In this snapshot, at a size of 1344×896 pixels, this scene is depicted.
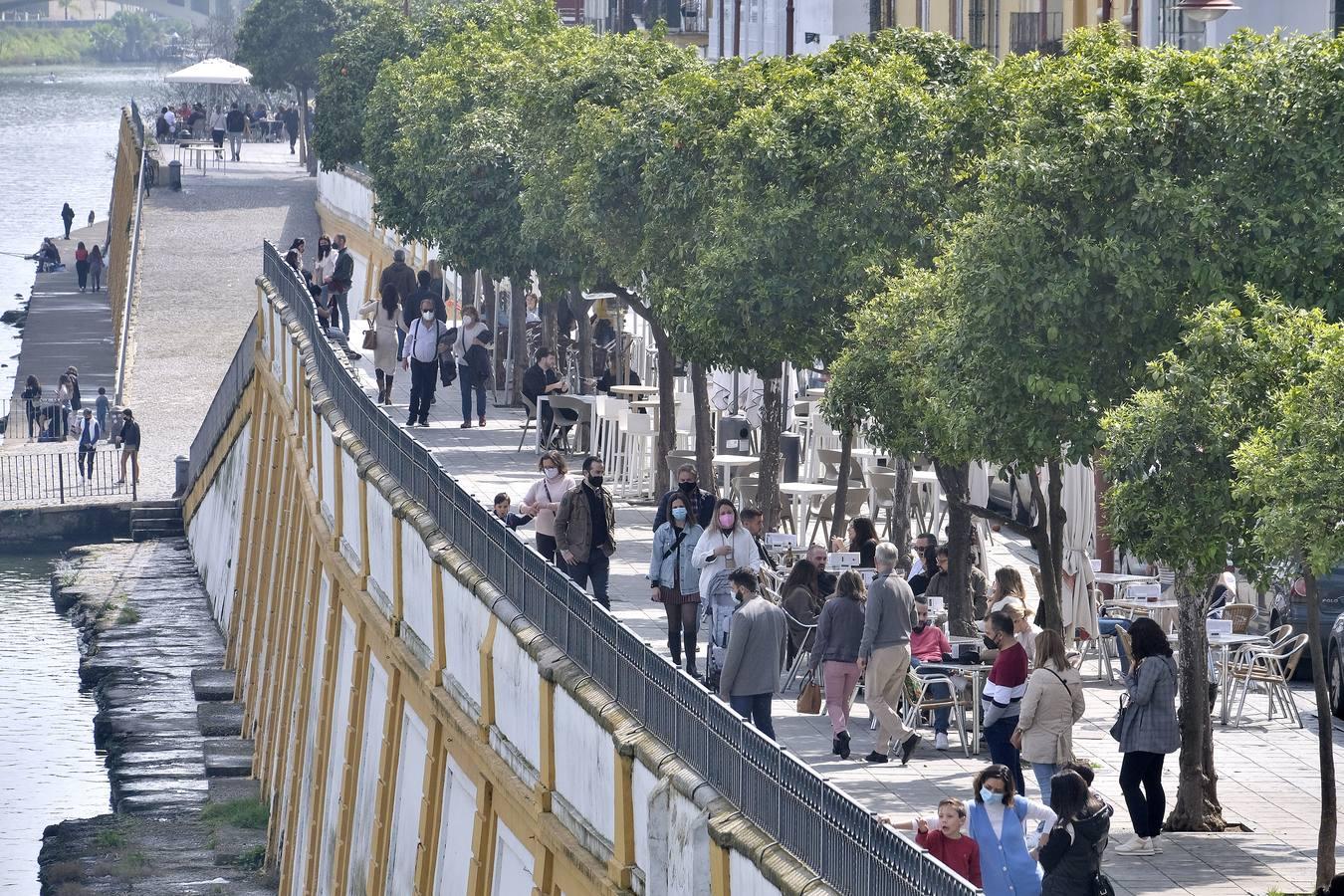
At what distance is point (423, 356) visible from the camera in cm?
3083

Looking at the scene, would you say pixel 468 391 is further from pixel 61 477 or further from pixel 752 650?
pixel 61 477

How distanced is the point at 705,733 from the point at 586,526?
9.26 m

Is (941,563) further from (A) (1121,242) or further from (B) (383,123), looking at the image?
(B) (383,123)

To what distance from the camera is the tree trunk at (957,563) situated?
20328 millimetres

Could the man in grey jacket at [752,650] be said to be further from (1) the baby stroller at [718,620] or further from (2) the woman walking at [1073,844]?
(2) the woman walking at [1073,844]

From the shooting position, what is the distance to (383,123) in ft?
151

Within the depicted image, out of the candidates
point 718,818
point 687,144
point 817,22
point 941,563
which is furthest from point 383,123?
point 718,818

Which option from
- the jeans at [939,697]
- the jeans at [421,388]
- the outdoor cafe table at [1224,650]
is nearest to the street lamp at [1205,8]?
the outdoor cafe table at [1224,650]

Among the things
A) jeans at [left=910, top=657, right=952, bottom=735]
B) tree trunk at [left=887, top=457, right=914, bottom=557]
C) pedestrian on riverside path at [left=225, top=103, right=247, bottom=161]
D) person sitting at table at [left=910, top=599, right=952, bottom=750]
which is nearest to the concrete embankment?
tree trunk at [left=887, top=457, right=914, bottom=557]

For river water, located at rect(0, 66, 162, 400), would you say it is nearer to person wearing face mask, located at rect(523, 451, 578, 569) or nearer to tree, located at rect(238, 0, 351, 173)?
tree, located at rect(238, 0, 351, 173)

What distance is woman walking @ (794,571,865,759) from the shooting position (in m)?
A: 17.5

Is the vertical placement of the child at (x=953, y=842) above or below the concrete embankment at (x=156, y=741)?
above

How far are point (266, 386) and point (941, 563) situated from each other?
19241 millimetres

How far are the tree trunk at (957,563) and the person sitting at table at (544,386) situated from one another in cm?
1113
